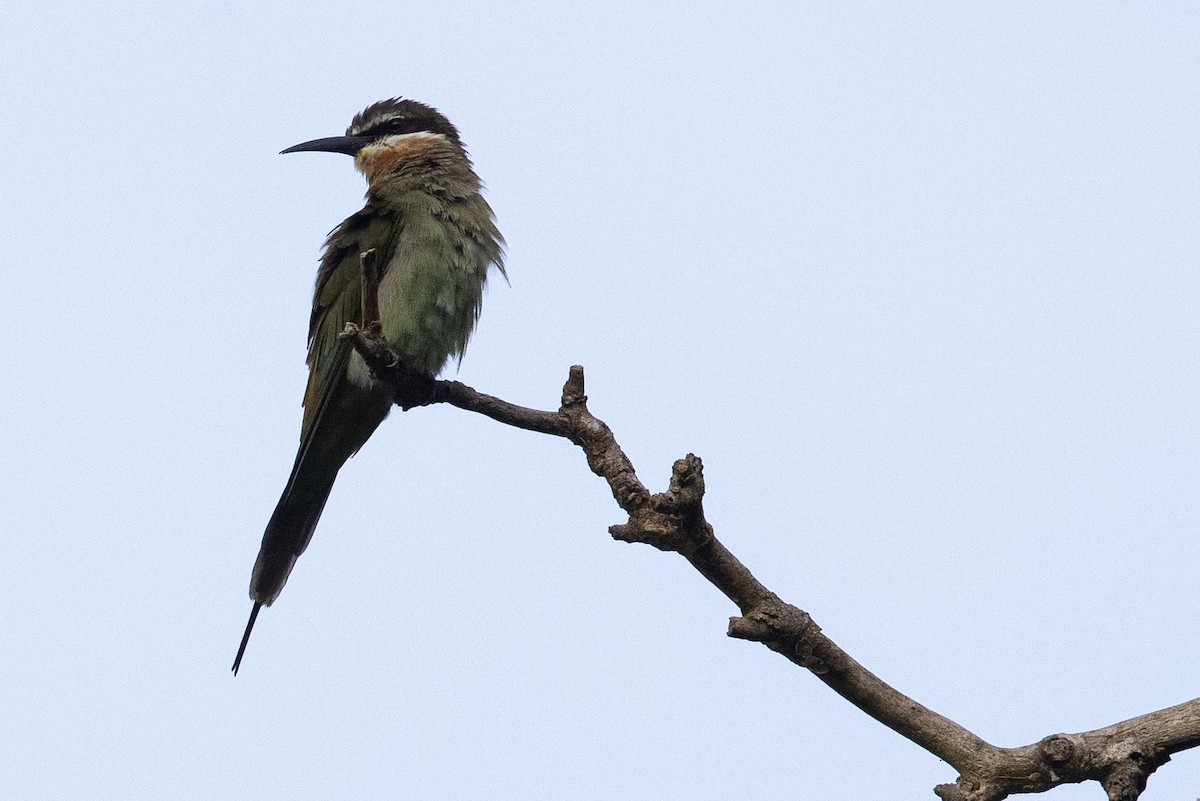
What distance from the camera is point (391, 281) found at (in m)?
4.50

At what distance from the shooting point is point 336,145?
555 centimetres

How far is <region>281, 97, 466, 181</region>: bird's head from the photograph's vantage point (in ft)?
17.2

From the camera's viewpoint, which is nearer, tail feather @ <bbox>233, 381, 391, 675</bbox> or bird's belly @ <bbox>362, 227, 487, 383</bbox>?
bird's belly @ <bbox>362, 227, 487, 383</bbox>

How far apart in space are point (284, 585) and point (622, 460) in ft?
6.50

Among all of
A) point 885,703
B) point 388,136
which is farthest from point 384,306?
point 885,703

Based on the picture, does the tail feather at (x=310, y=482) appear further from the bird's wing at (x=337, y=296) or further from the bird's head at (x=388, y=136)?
the bird's head at (x=388, y=136)

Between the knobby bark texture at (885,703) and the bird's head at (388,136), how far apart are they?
248cm

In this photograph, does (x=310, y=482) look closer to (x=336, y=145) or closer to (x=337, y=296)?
(x=337, y=296)

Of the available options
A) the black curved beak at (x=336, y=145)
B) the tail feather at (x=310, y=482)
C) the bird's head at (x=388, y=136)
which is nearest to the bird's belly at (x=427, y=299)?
the tail feather at (x=310, y=482)

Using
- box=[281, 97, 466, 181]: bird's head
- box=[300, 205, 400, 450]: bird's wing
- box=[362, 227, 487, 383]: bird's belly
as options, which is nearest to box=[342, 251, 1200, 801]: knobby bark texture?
box=[362, 227, 487, 383]: bird's belly

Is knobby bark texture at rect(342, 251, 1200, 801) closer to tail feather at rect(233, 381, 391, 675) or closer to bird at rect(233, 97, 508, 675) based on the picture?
bird at rect(233, 97, 508, 675)

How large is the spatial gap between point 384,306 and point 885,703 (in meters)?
2.42

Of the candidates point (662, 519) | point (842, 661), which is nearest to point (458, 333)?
point (662, 519)

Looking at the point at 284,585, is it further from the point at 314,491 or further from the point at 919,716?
the point at 919,716
